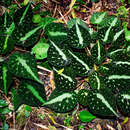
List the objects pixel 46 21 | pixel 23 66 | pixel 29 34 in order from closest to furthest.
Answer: pixel 23 66
pixel 29 34
pixel 46 21

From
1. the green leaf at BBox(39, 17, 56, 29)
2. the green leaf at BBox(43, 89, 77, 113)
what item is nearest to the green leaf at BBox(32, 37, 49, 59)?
the green leaf at BBox(39, 17, 56, 29)

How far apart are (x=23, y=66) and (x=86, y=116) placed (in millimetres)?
622

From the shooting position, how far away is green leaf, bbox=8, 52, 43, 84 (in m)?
1.30

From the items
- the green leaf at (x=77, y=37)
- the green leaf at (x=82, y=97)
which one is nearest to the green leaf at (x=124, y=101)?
the green leaf at (x=82, y=97)

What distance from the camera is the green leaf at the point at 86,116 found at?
4.77 ft

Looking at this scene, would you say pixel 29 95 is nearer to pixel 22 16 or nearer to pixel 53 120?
pixel 53 120

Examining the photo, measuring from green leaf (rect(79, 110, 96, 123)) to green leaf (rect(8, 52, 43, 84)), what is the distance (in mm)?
457

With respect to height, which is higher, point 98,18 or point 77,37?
point 98,18

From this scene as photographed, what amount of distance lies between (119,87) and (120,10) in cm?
69

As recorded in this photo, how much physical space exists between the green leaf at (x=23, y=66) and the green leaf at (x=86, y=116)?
46 cm

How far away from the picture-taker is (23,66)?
132 centimetres

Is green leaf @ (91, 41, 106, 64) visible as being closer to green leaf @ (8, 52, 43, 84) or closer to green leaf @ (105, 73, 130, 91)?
green leaf @ (105, 73, 130, 91)

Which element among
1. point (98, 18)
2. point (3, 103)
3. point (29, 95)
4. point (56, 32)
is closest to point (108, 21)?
point (98, 18)

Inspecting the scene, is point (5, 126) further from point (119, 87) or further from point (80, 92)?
point (119, 87)
